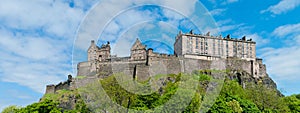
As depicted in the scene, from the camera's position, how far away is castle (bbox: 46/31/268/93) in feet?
158

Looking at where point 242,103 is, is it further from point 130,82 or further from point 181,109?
point 130,82

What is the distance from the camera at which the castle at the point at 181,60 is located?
1895 inches

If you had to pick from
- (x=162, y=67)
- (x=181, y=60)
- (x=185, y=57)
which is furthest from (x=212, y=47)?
(x=162, y=67)

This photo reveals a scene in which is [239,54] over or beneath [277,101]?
over

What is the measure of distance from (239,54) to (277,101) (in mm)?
17715

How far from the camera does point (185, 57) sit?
51.2 m

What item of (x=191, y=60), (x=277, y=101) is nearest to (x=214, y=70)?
(x=191, y=60)

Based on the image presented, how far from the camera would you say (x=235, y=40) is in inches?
2229

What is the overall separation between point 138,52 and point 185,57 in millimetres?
7205

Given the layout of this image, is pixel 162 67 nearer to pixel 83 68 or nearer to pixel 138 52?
pixel 138 52

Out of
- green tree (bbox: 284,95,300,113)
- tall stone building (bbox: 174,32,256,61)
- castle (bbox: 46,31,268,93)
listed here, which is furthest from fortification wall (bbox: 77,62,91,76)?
green tree (bbox: 284,95,300,113)

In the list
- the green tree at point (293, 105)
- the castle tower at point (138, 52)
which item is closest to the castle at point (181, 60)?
the castle tower at point (138, 52)

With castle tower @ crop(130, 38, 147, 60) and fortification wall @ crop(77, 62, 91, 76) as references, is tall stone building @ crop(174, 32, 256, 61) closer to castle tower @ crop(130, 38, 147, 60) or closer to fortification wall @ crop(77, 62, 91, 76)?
castle tower @ crop(130, 38, 147, 60)

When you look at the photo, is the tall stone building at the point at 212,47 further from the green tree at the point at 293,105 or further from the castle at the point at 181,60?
the green tree at the point at 293,105
